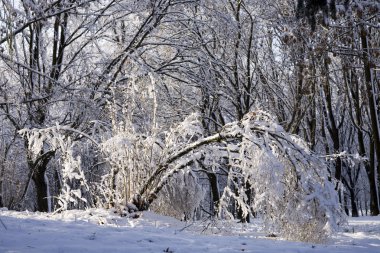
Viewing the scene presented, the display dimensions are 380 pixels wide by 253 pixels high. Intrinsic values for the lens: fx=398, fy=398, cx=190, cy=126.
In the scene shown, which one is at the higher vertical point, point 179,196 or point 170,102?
point 170,102

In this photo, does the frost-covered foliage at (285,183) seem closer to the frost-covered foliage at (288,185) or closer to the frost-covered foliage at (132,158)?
the frost-covered foliage at (288,185)

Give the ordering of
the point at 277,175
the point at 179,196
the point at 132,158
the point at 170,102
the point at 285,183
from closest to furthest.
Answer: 1. the point at 277,175
2. the point at 285,183
3. the point at 132,158
4. the point at 179,196
5. the point at 170,102

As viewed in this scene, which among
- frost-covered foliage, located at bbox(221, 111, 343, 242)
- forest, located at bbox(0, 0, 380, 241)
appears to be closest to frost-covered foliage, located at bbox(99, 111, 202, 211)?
forest, located at bbox(0, 0, 380, 241)

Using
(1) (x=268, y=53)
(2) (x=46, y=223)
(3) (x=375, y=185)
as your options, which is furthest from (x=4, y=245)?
(3) (x=375, y=185)

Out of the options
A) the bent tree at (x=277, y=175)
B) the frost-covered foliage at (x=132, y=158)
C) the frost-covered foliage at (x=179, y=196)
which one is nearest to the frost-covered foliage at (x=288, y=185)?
the bent tree at (x=277, y=175)

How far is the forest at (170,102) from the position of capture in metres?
6.35

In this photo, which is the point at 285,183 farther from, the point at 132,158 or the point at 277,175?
the point at 132,158

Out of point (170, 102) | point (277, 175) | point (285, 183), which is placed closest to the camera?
point (277, 175)

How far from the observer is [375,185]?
1460cm

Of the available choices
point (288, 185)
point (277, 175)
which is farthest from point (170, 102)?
point (277, 175)

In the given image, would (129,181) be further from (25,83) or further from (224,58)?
(224,58)

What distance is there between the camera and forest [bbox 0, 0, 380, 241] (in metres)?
6.35

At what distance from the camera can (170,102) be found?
11.8m

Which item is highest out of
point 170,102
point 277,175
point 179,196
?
point 170,102
